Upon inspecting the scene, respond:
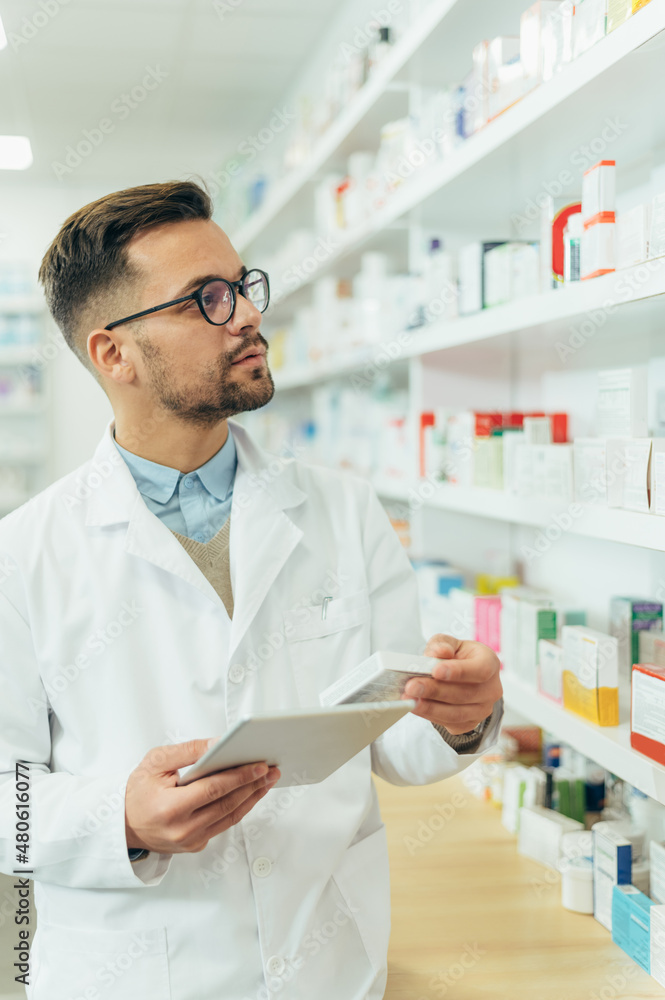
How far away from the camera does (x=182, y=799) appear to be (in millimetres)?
1012

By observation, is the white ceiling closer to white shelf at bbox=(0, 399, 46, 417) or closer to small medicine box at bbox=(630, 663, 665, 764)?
white shelf at bbox=(0, 399, 46, 417)

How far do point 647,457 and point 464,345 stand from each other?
87 centimetres

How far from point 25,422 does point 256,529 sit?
5.56 metres

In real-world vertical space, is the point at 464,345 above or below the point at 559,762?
above

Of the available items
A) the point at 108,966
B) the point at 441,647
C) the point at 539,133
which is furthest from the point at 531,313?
the point at 108,966

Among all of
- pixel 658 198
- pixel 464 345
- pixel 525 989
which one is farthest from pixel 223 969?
pixel 464 345

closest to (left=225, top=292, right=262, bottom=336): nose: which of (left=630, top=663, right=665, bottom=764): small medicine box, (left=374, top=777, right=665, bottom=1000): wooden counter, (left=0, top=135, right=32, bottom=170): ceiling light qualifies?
(left=630, top=663, right=665, bottom=764): small medicine box

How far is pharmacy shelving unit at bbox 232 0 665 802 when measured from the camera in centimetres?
133

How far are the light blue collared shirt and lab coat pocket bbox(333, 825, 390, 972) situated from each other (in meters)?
0.56

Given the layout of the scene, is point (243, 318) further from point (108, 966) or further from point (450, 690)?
point (108, 966)

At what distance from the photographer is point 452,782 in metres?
2.23

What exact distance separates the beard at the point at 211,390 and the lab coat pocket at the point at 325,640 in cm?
35

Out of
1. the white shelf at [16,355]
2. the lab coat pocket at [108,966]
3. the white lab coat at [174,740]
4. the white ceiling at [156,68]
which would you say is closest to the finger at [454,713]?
the white lab coat at [174,740]

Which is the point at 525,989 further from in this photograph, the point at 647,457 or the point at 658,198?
the point at 658,198
